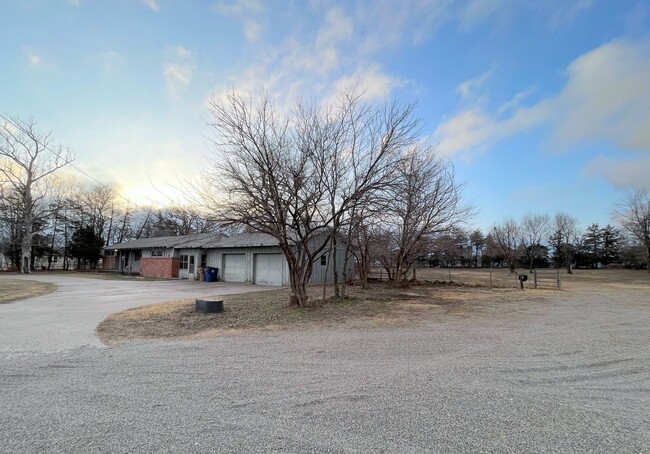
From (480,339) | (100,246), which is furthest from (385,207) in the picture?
(100,246)

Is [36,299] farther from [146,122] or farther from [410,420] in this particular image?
[410,420]

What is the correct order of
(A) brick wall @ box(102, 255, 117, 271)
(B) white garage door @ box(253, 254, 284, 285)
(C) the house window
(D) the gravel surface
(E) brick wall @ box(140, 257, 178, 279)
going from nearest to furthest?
(D) the gravel surface < (B) white garage door @ box(253, 254, 284, 285) < (C) the house window < (E) brick wall @ box(140, 257, 178, 279) < (A) brick wall @ box(102, 255, 117, 271)

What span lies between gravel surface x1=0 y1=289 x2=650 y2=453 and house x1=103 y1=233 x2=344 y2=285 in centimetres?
1183

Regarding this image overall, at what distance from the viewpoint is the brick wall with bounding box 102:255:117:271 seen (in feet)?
130

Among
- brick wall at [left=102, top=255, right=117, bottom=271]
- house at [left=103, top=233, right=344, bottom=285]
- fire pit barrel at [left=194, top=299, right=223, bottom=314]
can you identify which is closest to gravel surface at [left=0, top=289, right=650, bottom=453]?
fire pit barrel at [left=194, top=299, right=223, bottom=314]

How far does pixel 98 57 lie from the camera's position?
11359mm

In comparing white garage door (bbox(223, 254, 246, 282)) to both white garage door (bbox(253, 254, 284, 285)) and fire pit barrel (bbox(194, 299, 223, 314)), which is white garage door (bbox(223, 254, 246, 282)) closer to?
white garage door (bbox(253, 254, 284, 285))

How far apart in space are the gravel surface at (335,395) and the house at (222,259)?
11829mm

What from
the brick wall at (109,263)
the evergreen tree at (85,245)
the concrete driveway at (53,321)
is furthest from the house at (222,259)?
the evergreen tree at (85,245)

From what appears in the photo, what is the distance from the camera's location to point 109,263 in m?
40.9

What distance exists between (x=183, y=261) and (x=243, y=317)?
1988 centimetres

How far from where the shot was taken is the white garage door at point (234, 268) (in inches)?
904

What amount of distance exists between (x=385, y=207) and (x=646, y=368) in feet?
22.5

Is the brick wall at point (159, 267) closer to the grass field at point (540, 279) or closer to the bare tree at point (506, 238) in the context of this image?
the grass field at point (540, 279)
